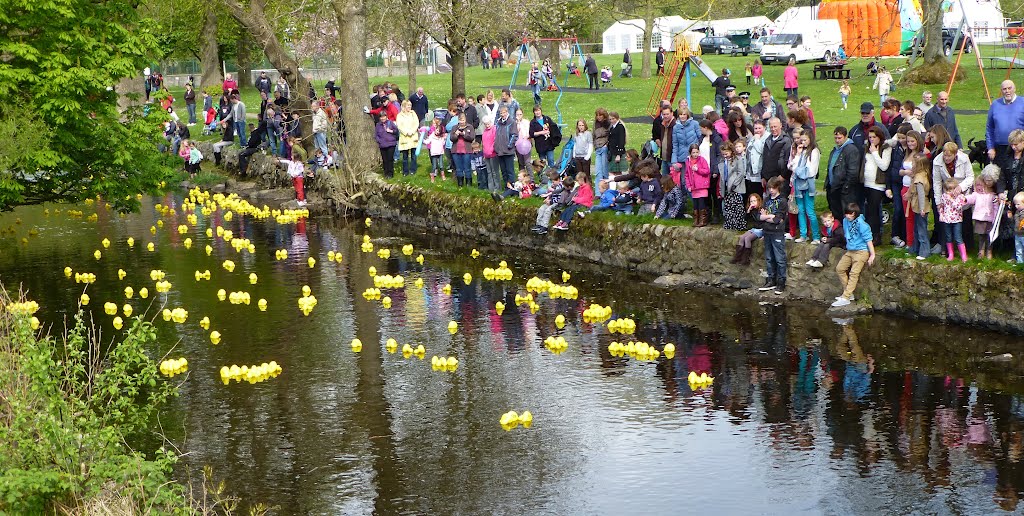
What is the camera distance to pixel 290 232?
27.4 metres

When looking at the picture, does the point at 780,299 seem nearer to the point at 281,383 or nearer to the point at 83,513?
the point at 281,383

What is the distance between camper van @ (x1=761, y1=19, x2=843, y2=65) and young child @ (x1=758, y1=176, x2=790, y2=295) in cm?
3939

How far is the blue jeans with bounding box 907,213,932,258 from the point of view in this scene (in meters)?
16.9

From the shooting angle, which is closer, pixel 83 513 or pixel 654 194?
pixel 83 513

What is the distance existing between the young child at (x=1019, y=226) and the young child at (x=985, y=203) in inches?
15.4

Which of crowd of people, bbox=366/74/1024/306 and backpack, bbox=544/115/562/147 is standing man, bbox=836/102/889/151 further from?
backpack, bbox=544/115/562/147

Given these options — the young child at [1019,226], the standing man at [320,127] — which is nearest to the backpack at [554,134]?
the standing man at [320,127]

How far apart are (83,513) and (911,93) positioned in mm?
32812

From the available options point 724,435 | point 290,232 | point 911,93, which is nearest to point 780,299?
point 724,435

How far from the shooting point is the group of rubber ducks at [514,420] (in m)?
13.2

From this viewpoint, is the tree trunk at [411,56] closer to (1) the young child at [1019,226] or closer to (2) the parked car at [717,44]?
(2) the parked car at [717,44]

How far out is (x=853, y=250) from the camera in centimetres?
1738

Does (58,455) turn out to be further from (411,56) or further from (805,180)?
(411,56)

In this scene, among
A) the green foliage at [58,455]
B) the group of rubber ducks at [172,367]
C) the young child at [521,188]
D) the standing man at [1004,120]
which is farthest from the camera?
the young child at [521,188]
